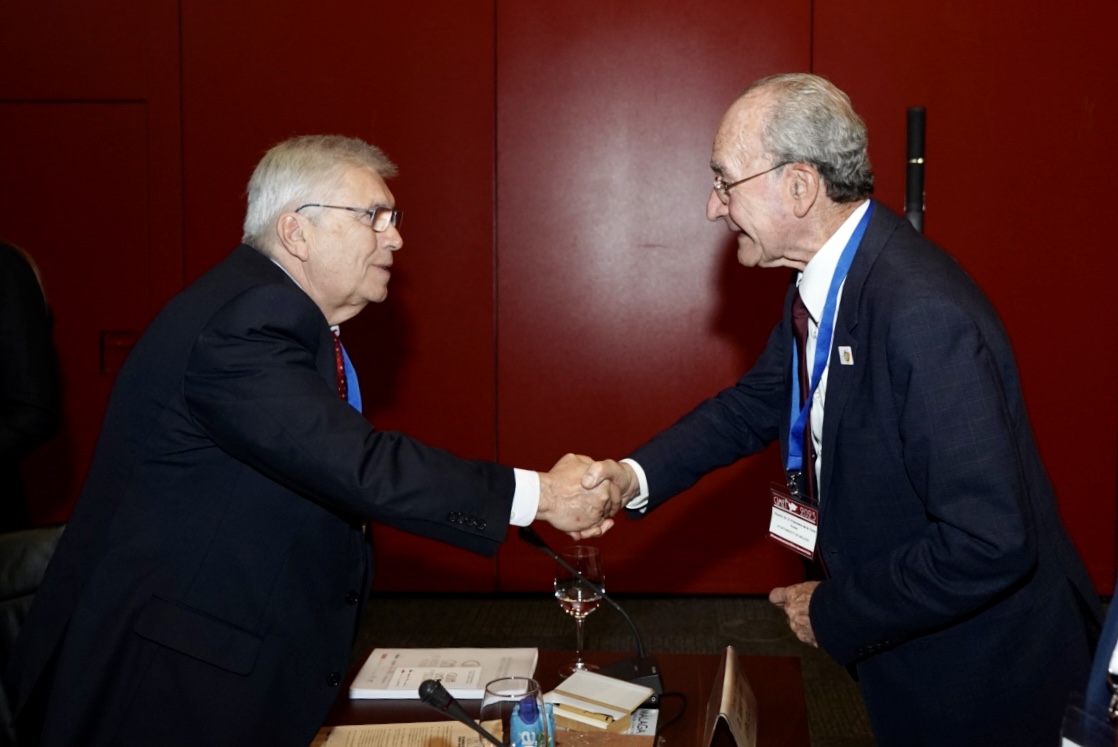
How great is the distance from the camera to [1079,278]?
4.62m

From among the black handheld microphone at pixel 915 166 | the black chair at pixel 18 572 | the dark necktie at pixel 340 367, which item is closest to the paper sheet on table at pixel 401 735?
the dark necktie at pixel 340 367

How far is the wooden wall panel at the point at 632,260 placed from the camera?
4.68m

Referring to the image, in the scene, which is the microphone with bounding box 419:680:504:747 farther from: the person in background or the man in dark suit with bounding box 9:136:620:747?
the person in background

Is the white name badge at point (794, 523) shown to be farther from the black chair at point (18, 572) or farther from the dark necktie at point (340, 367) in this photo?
the black chair at point (18, 572)

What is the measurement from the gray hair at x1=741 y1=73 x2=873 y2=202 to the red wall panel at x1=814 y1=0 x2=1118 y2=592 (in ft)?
8.60

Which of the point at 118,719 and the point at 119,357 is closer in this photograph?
the point at 118,719

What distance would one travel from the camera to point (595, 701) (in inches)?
74.8

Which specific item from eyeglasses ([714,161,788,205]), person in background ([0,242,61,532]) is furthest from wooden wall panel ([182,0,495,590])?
eyeglasses ([714,161,788,205])

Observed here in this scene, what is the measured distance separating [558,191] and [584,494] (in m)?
2.46

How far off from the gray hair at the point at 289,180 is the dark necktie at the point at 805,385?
3.24ft

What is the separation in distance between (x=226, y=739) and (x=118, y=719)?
0.64 ft

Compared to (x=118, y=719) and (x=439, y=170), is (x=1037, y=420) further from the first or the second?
(x=118, y=719)

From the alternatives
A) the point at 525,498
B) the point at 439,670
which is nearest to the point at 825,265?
the point at 525,498

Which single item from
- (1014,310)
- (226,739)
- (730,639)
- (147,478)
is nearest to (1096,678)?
(226,739)
